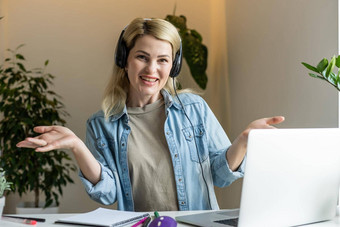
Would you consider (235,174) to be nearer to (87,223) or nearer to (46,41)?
(87,223)

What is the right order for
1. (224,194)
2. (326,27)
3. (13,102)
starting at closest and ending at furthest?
1. (326,27)
2. (13,102)
3. (224,194)

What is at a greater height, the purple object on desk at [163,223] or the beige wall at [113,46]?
the beige wall at [113,46]

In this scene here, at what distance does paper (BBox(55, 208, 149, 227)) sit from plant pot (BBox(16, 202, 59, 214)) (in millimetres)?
1824

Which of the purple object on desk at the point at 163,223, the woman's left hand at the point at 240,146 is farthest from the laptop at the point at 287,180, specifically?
the woman's left hand at the point at 240,146

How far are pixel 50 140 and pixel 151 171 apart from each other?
487 mm

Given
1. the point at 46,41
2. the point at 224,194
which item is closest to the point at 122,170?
the point at 224,194

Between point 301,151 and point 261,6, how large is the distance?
178 centimetres

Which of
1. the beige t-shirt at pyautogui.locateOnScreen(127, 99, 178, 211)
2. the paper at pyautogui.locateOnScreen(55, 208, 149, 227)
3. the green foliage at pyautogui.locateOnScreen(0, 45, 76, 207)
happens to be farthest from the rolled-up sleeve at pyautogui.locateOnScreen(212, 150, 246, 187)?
the green foliage at pyautogui.locateOnScreen(0, 45, 76, 207)

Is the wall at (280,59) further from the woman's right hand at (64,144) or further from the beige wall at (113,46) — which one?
the woman's right hand at (64,144)

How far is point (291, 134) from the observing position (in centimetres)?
111

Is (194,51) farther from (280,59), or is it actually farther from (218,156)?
(218,156)

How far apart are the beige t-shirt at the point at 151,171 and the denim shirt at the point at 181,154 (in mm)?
25

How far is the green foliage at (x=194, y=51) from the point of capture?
3.25 metres

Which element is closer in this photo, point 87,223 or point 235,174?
point 87,223
